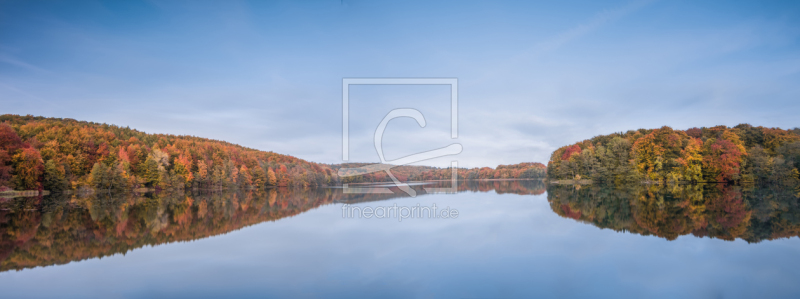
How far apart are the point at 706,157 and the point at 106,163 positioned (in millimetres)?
88688

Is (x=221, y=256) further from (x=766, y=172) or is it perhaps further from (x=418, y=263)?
(x=766, y=172)

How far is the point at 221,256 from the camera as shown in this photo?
31.7ft

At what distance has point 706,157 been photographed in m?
53.5

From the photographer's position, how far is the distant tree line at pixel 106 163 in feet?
137

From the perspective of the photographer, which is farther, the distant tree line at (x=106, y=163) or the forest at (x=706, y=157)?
the forest at (x=706, y=157)

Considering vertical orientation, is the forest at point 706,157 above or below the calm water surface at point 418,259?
above

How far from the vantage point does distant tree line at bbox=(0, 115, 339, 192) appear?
4175 centimetres

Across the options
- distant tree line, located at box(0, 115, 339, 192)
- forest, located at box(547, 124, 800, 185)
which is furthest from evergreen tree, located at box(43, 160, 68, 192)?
forest, located at box(547, 124, 800, 185)

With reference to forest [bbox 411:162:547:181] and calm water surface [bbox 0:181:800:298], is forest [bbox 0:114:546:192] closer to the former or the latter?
calm water surface [bbox 0:181:800:298]

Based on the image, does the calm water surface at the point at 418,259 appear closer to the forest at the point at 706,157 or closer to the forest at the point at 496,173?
the forest at the point at 706,157

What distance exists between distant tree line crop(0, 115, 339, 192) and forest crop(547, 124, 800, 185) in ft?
206

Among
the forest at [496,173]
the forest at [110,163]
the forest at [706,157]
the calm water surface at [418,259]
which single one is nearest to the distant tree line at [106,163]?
the forest at [110,163]

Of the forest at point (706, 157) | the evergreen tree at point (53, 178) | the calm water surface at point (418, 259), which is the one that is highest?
the forest at point (706, 157)

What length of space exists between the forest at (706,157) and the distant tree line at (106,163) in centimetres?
6275
